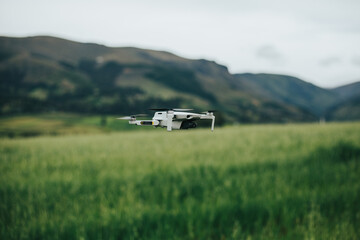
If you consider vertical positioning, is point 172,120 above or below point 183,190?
above

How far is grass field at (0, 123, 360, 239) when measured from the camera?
1391 cm

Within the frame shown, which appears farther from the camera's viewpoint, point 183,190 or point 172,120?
point 183,190

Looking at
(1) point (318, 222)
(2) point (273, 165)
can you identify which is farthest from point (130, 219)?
(2) point (273, 165)

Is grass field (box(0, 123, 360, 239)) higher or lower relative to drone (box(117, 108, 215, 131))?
lower

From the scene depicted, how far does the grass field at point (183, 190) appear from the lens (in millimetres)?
13914

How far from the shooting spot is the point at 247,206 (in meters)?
17.1

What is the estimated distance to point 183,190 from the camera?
2136 centimetres

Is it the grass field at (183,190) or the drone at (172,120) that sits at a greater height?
the drone at (172,120)

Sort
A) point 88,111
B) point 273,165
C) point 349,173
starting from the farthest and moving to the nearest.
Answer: point 273,165 → point 349,173 → point 88,111

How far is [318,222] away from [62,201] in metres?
16.9

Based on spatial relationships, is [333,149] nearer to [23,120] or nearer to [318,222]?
[318,222]

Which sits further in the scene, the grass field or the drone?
the grass field

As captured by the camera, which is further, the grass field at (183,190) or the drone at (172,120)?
the grass field at (183,190)

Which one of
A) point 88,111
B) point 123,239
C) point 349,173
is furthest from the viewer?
point 349,173
